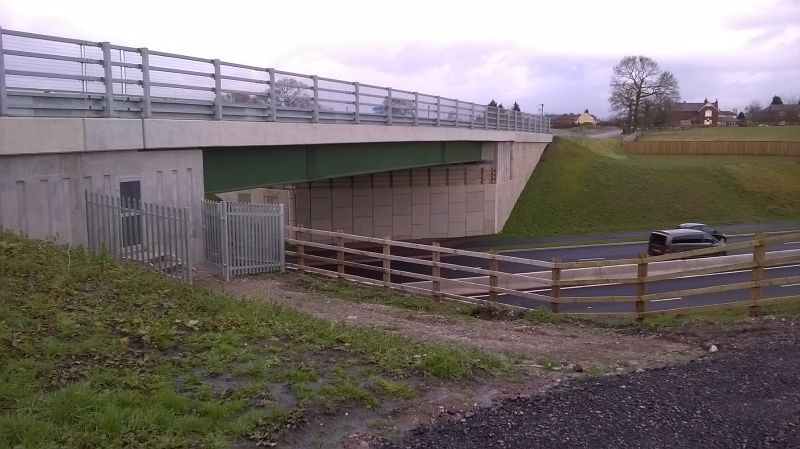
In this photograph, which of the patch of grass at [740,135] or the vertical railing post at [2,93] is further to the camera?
the patch of grass at [740,135]

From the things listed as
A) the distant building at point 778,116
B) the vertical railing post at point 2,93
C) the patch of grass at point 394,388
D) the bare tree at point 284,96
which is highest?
the distant building at point 778,116

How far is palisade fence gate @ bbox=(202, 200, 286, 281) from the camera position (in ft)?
42.1

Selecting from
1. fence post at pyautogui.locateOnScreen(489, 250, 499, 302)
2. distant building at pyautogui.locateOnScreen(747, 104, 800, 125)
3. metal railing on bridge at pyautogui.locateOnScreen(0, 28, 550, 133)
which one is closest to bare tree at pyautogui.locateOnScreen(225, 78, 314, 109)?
metal railing on bridge at pyautogui.locateOnScreen(0, 28, 550, 133)

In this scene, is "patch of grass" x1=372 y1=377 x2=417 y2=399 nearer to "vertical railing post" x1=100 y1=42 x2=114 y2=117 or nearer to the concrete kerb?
"vertical railing post" x1=100 y1=42 x2=114 y2=117

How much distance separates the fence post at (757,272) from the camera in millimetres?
10094

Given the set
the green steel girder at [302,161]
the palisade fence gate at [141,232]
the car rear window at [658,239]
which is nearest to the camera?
the palisade fence gate at [141,232]

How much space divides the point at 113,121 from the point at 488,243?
78.1 feet

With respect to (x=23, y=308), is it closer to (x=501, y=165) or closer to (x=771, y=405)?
(x=771, y=405)

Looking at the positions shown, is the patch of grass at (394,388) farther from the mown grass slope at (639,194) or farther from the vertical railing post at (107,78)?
the mown grass slope at (639,194)

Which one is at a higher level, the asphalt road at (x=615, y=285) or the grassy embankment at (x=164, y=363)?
the grassy embankment at (x=164, y=363)

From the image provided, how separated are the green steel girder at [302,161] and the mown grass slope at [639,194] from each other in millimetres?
11979

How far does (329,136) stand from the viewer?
1838 centimetres

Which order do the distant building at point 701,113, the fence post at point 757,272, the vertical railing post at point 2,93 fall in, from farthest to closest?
the distant building at point 701,113 < the fence post at point 757,272 < the vertical railing post at point 2,93

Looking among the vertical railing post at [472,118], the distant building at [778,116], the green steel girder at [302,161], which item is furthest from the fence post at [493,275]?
the distant building at [778,116]
